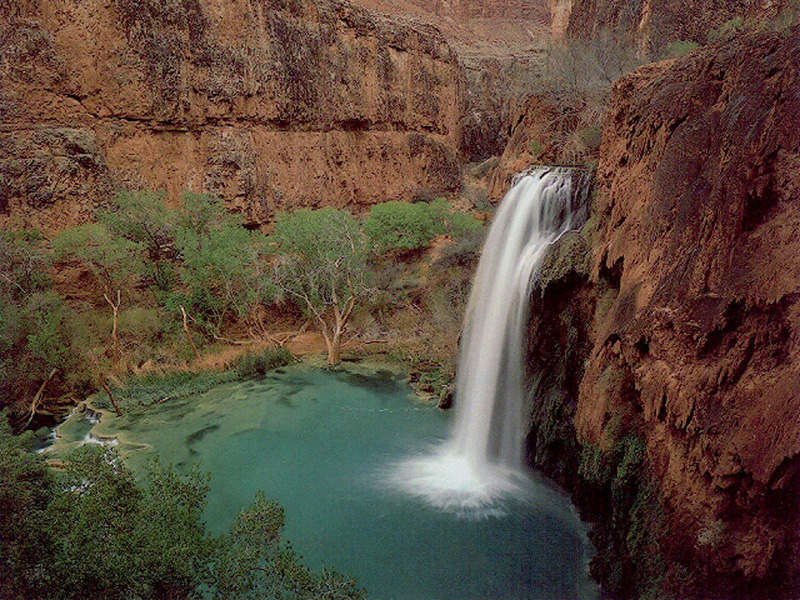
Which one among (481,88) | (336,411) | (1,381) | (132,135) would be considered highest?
(481,88)

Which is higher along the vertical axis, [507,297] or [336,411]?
[507,297]

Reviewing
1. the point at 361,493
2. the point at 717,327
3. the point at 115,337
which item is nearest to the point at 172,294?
the point at 115,337

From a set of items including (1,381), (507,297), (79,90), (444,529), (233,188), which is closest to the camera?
(444,529)

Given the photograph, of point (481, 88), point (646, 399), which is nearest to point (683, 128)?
point (646, 399)

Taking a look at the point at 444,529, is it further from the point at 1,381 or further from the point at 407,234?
the point at 407,234

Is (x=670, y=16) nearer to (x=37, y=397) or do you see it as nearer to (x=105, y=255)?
(x=105, y=255)

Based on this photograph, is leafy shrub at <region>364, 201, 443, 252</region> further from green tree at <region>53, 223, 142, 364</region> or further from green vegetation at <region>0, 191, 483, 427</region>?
green tree at <region>53, 223, 142, 364</region>

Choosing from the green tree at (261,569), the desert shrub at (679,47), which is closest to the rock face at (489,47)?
the desert shrub at (679,47)
